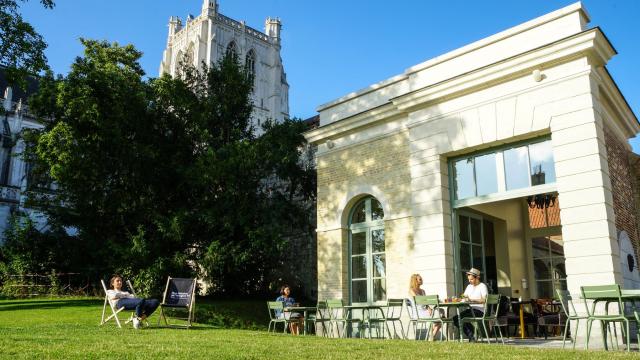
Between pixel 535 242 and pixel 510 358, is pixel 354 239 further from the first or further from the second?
pixel 510 358

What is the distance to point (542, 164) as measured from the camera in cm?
930

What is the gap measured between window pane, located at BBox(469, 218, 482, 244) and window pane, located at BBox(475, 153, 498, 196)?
115 cm

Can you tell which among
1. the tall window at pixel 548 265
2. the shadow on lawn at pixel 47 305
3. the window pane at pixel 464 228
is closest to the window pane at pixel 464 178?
the window pane at pixel 464 228

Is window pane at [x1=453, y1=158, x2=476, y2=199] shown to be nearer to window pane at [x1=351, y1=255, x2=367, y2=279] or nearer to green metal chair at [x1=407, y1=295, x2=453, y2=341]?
green metal chair at [x1=407, y1=295, x2=453, y2=341]

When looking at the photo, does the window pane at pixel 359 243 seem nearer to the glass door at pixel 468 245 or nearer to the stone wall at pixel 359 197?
the stone wall at pixel 359 197

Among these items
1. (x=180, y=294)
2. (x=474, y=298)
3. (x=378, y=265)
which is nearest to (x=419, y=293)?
(x=474, y=298)

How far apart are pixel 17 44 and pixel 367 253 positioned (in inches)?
425

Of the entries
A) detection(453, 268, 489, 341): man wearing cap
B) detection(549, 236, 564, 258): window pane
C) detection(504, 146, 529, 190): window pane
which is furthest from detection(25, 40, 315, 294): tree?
detection(549, 236, 564, 258): window pane

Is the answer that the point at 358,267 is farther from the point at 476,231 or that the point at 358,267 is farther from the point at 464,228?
the point at 476,231

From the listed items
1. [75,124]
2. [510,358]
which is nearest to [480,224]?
[510,358]

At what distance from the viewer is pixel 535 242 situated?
14000 millimetres

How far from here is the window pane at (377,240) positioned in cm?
1162

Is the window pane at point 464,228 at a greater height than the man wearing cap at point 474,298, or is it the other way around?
the window pane at point 464,228

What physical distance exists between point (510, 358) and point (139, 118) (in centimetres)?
1378
